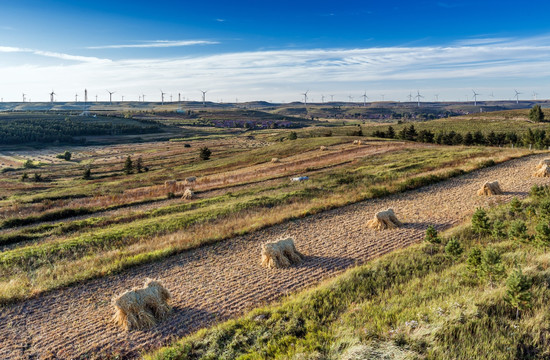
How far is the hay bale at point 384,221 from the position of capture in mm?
20464

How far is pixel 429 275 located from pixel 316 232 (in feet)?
29.9

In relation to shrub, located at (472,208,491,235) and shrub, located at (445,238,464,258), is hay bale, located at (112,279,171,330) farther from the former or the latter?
shrub, located at (472,208,491,235)

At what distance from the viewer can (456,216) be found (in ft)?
71.4

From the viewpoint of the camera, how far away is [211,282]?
49.1 feet

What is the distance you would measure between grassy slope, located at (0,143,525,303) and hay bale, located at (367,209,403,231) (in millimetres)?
5631

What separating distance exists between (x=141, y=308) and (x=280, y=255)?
6.73 metres

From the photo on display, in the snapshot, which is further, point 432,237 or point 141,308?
point 432,237

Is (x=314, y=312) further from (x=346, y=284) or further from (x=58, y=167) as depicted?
(x=58, y=167)

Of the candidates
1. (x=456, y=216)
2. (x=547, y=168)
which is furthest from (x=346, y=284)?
(x=547, y=168)

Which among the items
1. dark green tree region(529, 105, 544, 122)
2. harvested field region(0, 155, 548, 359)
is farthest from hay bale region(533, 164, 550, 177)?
dark green tree region(529, 105, 544, 122)

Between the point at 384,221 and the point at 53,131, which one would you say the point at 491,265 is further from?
the point at 53,131

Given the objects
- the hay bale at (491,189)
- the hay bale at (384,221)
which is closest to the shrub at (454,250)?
the hay bale at (384,221)

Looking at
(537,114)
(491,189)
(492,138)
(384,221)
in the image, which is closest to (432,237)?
(384,221)

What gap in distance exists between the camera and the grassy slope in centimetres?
1680
